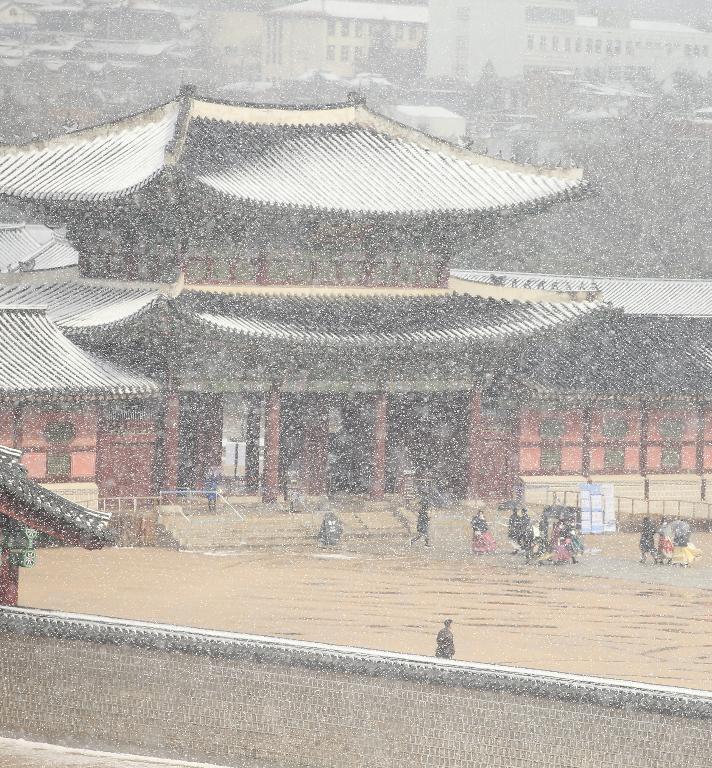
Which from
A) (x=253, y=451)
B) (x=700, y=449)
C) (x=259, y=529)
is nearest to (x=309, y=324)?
(x=253, y=451)

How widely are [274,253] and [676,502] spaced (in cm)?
1229

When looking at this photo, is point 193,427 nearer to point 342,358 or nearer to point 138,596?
point 342,358

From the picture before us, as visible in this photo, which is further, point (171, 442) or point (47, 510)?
point (171, 442)

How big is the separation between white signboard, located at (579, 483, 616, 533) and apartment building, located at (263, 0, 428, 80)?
314ft

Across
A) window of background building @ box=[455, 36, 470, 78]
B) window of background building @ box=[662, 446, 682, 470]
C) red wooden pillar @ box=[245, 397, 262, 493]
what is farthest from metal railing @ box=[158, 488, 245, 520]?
window of background building @ box=[455, 36, 470, 78]

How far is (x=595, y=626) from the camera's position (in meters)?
27.8

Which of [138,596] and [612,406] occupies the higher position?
[612,406]

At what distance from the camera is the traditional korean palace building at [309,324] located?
3572cm

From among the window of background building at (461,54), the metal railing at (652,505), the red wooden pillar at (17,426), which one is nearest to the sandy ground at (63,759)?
the red wooden pillar at (17,426)

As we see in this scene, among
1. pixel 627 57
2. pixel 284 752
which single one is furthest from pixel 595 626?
pixel 627 57

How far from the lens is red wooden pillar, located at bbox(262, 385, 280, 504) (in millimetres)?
36469

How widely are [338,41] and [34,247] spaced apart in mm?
73587

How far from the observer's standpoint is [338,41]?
131375 millimetres

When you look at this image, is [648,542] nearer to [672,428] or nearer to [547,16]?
[672,428]
